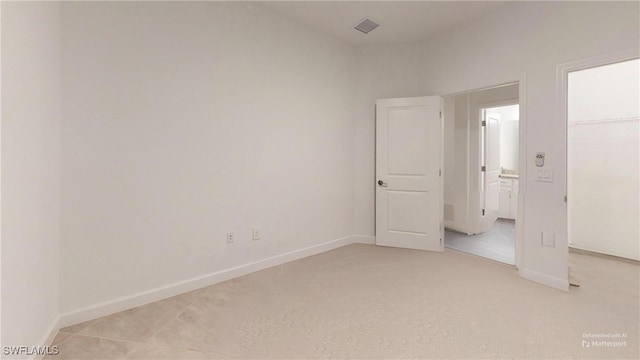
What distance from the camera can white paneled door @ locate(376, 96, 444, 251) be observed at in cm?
362

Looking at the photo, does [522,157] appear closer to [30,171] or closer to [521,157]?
[521,157]

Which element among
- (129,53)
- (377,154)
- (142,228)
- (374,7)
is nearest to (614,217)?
(377,154)

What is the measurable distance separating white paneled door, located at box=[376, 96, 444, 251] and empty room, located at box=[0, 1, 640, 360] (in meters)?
0.03

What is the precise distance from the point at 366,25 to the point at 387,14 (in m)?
0.31

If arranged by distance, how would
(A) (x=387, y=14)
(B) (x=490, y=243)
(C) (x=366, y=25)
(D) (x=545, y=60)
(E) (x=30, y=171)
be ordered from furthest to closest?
(B) (x=490, y=243), (C) (x=366, y=25), (A) (x=387, y=14), (D) (x=545, y=60), (E) (x=30, y=171)

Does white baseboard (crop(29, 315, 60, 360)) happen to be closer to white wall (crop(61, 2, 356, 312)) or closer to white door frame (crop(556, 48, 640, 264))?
white wall (crop(61, 2, 356, 312))

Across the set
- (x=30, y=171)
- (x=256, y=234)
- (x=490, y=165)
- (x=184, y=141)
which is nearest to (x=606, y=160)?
(x=490, y=165)

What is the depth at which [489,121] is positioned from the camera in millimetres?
4844

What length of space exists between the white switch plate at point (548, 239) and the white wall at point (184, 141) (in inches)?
90.1

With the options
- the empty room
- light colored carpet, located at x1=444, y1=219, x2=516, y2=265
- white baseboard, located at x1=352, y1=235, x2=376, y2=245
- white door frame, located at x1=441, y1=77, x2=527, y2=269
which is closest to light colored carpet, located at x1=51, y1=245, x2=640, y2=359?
the empty room

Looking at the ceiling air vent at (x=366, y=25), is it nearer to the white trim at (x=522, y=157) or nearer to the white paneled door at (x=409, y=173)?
the white paneled door at (x=409, y=173)

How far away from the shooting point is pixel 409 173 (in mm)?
3748

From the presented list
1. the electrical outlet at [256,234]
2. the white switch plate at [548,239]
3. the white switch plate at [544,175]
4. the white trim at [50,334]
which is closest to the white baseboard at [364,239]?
the electrical outlet at [256,234]

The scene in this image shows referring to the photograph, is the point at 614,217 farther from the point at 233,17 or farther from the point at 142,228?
the point at 142,228
